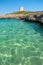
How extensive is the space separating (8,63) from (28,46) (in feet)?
9.68

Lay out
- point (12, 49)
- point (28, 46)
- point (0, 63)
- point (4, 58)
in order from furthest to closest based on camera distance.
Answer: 1. point (28, 46)
2. point (12, 49)
3. point (4, 58)
4. point (0, 63)

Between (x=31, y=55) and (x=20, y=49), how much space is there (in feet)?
4.13

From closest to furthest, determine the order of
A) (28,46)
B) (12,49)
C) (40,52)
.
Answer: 1. (40,52)
2. (12,49)
3. (28,46)

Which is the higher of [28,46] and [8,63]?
Answer: [8,63]

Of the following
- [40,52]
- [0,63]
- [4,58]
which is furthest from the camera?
[40,52]

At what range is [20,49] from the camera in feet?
29.6

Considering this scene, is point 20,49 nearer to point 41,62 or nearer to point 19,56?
point 19,56

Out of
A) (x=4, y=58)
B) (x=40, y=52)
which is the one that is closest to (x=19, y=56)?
(x=4, y=58)

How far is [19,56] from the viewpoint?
7.84m

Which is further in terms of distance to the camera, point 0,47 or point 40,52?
point 0,47

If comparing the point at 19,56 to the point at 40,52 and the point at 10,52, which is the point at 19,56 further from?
the point at 40,52

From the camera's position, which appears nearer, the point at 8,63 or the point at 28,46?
the point at 8,63

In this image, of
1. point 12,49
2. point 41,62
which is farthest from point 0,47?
point 41,62

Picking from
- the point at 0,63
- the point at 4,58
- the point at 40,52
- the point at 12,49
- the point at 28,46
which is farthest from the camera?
the point at 28,46
